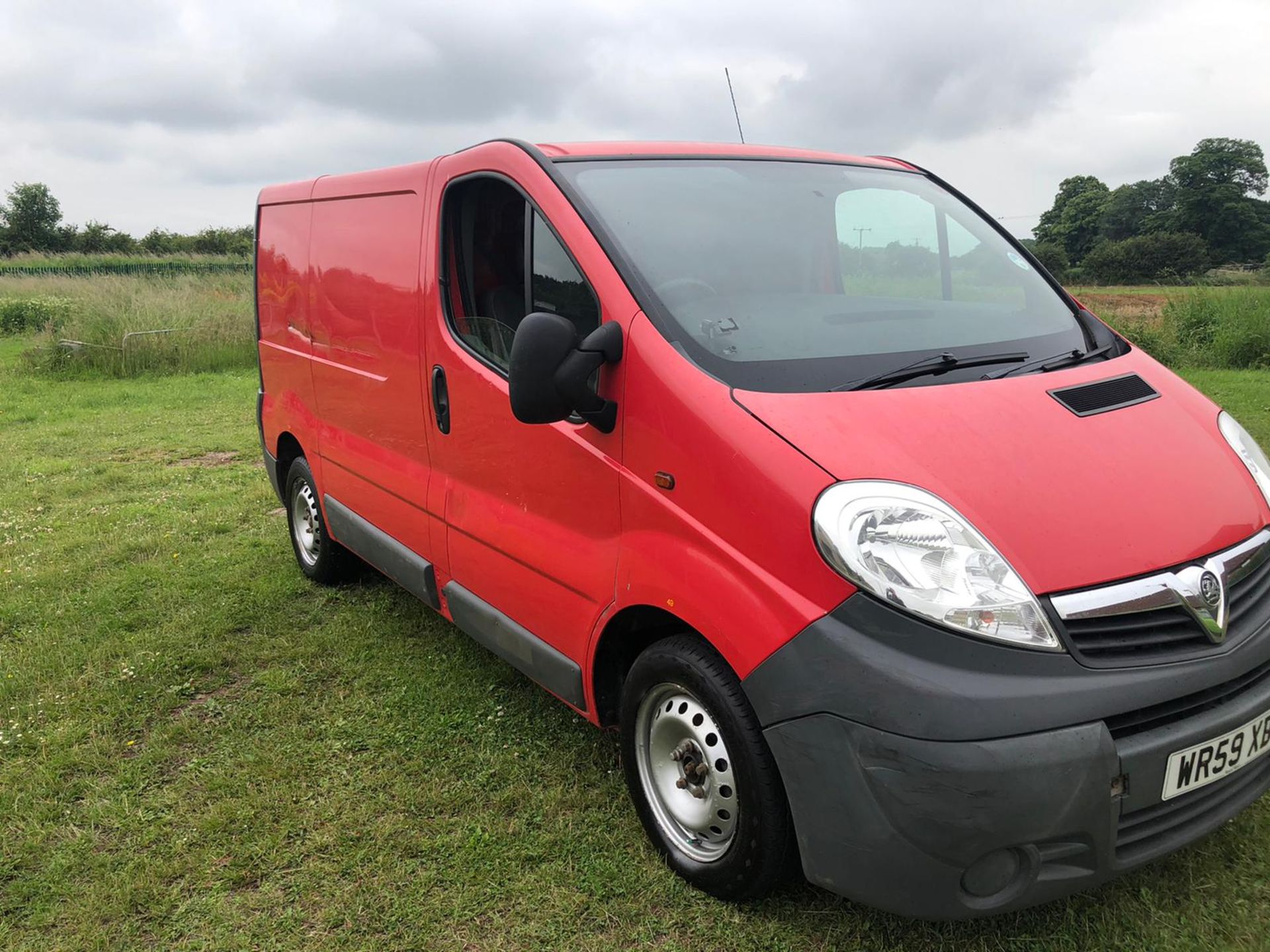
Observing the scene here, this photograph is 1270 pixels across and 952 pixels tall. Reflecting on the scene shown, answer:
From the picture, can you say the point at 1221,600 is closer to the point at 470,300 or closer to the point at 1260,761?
the point at 1260,761

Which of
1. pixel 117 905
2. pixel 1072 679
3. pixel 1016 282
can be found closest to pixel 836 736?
pixel 1072 679

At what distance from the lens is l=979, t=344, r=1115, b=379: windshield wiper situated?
8.24 ft

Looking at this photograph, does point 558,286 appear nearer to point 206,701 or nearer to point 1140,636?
point 1140,636

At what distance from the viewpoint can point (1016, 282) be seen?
123 inches

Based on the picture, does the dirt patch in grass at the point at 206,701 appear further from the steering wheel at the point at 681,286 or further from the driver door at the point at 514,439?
the steering wheel at the point at 681,286

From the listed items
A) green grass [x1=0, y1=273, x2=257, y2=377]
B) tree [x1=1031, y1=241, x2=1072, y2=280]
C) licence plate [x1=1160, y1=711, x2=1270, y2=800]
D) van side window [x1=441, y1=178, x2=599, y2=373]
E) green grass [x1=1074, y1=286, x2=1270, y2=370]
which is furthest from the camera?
green grass [x1=0, y1=273, x2=257, y2=377]

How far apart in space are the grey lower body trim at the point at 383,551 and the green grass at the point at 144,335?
11138 millimetres

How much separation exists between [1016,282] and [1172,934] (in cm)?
196

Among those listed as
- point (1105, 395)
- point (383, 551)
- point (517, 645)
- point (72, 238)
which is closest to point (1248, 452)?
point (1105, 395)

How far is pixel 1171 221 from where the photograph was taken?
26750mm

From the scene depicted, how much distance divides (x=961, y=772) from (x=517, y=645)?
1.60 m

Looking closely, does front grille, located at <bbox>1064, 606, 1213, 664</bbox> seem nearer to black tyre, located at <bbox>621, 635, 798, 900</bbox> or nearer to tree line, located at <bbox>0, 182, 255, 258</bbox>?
black tyre, located at <bbox>621, 635, 798, 900</bbox>

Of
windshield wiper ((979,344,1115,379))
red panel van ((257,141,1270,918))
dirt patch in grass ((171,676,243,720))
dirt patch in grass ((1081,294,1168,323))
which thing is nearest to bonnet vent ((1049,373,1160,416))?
red panel van ((257,141,1270,918))

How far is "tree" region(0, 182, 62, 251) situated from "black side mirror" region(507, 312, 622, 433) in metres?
66.3
